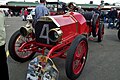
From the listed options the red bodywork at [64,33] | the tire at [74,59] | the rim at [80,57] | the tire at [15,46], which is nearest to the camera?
the tire at [74,59]

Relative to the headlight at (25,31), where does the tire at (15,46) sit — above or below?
below

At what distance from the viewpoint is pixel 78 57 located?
3.98 metres

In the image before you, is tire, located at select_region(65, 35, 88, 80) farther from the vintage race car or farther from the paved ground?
the paved ground

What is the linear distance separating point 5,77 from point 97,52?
138 inches

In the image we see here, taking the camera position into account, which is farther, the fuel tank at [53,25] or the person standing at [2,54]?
the fuel tank at [53,25]

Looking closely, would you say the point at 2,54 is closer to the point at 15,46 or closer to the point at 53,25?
the point at 53,25

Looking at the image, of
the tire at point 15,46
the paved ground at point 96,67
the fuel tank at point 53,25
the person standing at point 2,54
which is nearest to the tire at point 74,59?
the paved ground at point 96,67

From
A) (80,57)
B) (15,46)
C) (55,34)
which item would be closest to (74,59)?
(80,57)

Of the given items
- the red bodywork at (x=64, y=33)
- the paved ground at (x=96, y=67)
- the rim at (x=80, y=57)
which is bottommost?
the paved ground at (x=96, y=67)

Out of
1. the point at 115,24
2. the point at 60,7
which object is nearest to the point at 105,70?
the point at 60,7

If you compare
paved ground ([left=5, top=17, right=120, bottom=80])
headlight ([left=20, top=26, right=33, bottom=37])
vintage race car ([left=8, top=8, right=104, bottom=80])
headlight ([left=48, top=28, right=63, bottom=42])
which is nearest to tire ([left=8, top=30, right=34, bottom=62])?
vintage race car ([left=8, top=8, right=104, bottom=80])

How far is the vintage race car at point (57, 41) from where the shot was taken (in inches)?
146

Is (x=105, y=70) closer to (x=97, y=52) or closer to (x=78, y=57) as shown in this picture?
(x=78, y=57)

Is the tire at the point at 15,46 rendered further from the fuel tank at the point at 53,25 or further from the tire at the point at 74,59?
the tire at the point at 74,59
